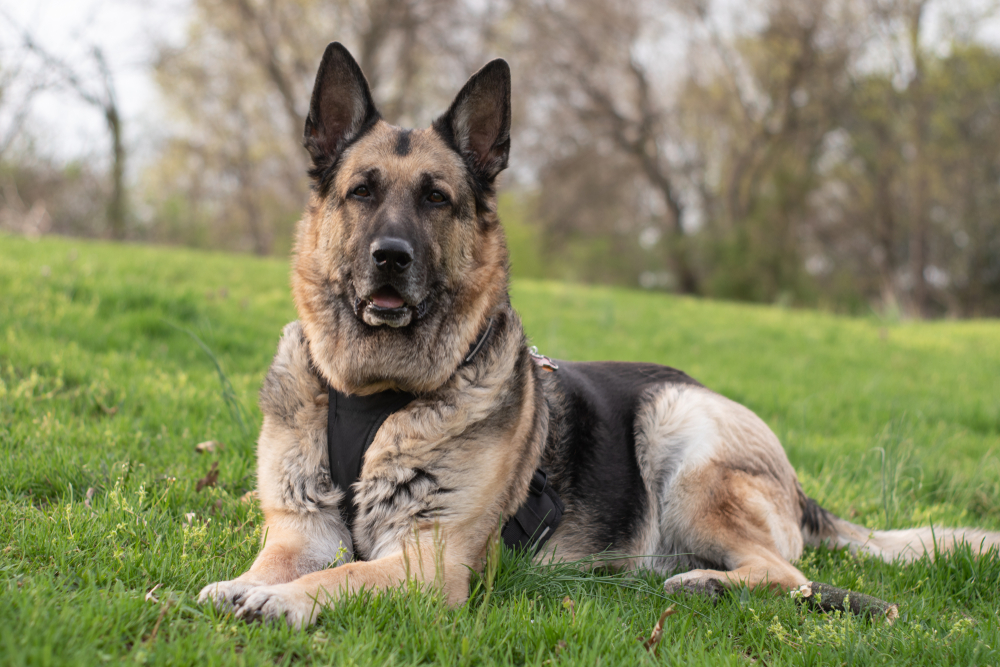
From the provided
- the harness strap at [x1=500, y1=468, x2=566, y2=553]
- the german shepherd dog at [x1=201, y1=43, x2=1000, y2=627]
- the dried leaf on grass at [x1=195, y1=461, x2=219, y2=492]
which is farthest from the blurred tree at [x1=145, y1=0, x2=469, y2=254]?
the harness strap at [x1=500, y1=468, x2=566, y2=553]

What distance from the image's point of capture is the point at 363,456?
2.72m

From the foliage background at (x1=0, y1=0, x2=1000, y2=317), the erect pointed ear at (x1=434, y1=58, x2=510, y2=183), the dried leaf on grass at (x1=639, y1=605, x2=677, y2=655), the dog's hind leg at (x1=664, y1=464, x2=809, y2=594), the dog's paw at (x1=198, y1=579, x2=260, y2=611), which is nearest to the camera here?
the dog's paw at (x1=198, y1=579, x2=260, y2=611)

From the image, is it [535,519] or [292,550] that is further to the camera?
[535,519]

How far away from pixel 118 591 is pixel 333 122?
2.32 m

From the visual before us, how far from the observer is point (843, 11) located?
2019 centimetres

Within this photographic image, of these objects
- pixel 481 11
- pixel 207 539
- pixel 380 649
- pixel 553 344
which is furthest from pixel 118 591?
pixel 481 11

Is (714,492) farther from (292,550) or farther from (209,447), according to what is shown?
(209,447)

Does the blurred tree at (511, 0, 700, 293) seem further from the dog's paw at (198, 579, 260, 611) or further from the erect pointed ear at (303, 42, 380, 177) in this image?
the dog's paw at (198, 579, 260, 611)

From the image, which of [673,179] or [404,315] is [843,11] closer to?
[673,179]

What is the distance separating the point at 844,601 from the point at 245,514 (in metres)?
2.77

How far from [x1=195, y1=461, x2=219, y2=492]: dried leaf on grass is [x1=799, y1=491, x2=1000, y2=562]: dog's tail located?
326 cm

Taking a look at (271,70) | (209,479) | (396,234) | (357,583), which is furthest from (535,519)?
(271,70)

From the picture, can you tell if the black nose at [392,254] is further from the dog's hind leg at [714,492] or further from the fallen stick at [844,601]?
the fallen stick at [844,601]

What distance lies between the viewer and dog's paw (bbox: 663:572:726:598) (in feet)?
9.24
